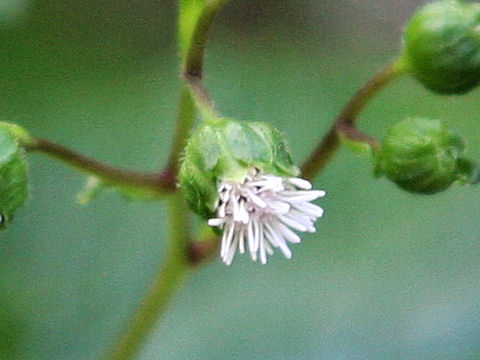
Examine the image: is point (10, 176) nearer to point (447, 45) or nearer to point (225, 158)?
point (225, 158)

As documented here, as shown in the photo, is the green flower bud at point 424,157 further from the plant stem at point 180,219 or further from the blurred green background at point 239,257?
the blurred green background at point 239,257

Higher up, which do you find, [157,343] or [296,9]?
[296,9]

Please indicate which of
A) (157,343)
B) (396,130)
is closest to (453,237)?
(157,343)

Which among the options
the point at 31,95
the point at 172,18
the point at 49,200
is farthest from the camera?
the point at 172,18

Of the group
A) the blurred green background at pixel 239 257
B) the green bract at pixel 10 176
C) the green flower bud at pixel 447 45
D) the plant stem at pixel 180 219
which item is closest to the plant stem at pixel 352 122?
the green flower bud at pixel 447 45

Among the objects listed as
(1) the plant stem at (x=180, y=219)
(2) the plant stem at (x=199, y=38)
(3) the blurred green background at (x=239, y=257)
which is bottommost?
(3) the blurred green background at (x=239, y=257)

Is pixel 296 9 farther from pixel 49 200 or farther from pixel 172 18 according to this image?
pixel 49 200

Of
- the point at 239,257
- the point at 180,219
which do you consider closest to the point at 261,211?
the point at 180,219

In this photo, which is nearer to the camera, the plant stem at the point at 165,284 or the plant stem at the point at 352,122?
the plant stem at the point at 352,122

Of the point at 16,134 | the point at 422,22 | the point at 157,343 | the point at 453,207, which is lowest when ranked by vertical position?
the point at 157,343
